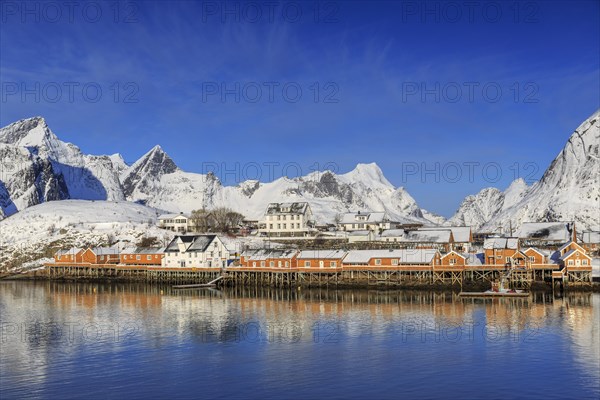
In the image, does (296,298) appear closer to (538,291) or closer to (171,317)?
(171,317)

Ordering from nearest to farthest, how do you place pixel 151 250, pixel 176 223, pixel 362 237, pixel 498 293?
pixel 498 293 → pixel 151 250 → pixel 362 237 → pixel 176 223

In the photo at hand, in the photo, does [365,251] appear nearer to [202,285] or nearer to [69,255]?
[202,285]


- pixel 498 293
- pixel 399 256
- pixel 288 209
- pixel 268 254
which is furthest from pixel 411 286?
pixel 288 209

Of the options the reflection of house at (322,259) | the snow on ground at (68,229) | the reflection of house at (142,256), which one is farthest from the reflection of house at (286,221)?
the reflection of house at (322,259)

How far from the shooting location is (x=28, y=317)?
53469 millimetres

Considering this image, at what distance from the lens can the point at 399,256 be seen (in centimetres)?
7381

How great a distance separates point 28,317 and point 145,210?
98.1 meters

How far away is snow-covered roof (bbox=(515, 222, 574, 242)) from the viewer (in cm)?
10012

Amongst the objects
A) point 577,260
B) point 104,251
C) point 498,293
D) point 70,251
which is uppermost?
point 70,251

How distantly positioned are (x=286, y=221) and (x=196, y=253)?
116ft

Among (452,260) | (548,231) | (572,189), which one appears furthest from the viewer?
(572,189)

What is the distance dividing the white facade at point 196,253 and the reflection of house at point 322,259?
14179 millimetres

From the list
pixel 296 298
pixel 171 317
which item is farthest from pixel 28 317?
pixel 296 298

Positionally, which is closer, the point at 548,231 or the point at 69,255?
the point at 69,255
